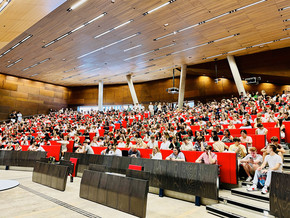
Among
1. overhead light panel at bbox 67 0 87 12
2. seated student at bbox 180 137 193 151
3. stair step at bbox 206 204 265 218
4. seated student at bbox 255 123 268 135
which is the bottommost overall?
stair step at bbox 206 204 265 218

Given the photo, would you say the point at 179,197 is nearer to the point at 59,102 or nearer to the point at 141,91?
the point at 141,91

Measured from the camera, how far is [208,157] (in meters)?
4.62

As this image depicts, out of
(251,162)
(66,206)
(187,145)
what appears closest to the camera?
(66,206)

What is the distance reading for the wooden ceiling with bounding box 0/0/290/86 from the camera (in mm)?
8906

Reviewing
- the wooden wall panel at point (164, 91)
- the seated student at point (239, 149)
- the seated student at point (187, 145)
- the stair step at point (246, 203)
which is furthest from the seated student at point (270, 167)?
the wooden wall panel at point (164, 91)

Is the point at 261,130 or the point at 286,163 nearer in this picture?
the point at 286,163

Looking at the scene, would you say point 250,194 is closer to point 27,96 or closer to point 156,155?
point 156,155

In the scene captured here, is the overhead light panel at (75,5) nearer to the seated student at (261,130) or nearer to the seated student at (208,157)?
the seated student at (208,157)

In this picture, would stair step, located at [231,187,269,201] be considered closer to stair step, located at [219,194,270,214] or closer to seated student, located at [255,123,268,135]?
stair step, located at [219,194,270,214]

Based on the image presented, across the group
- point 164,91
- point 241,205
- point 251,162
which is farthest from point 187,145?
point 164,91

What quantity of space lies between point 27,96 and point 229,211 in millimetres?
22599

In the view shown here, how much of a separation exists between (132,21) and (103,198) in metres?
8.45

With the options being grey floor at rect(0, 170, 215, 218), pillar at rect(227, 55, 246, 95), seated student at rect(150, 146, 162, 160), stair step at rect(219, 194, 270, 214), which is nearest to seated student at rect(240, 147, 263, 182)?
stair step at rect(219, 194, 270, 214)

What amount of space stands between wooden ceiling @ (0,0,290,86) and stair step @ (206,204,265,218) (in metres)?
6.44
